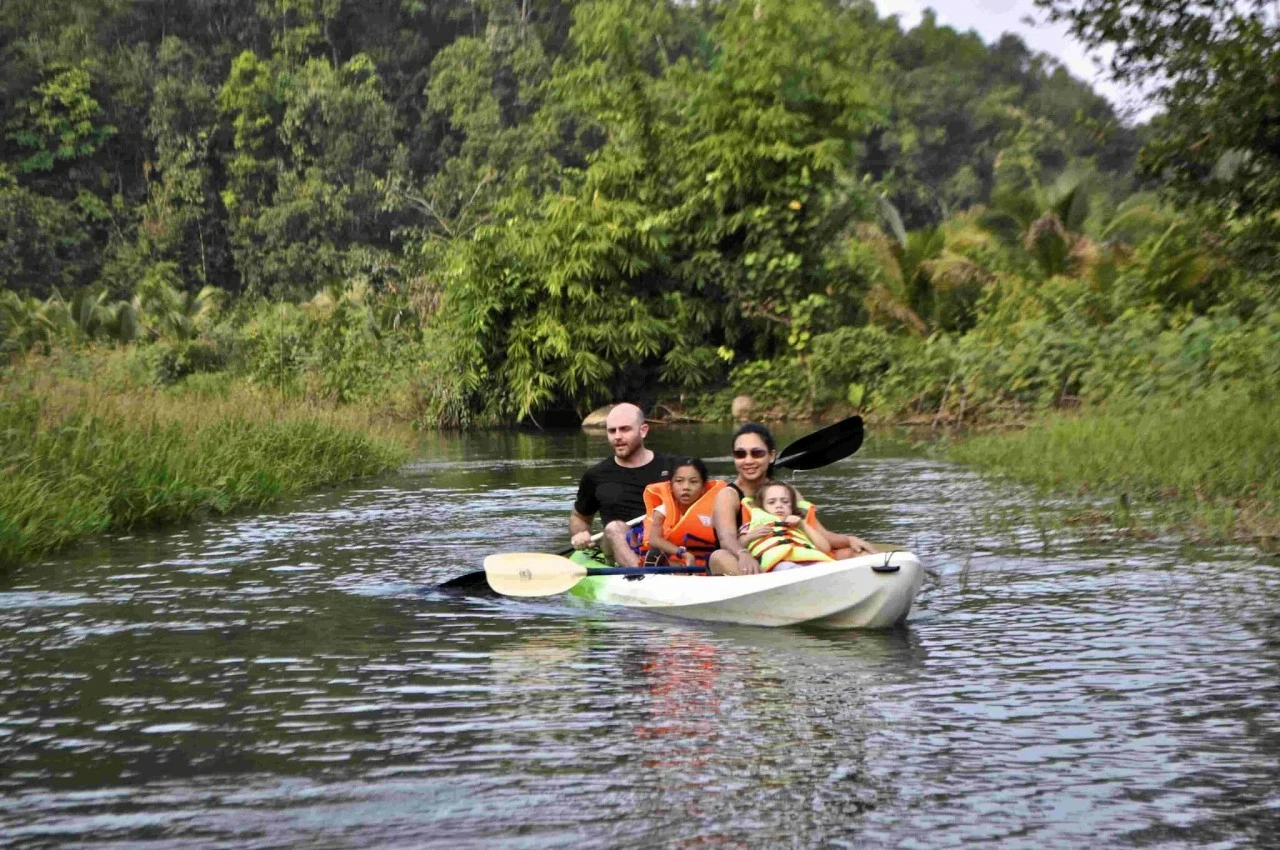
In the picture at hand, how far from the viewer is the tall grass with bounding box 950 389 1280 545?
11.3 meters

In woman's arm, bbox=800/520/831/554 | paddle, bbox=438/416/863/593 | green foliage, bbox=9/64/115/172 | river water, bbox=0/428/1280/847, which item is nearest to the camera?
river water, bbox=0/428/1280/847

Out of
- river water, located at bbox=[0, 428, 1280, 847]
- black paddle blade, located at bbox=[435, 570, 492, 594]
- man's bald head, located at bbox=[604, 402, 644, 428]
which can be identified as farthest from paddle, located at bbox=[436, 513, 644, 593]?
man's bald head, located at bbox=[604, 402, 644, 428]

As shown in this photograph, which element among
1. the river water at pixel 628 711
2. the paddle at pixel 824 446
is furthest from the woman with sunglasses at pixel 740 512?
the paddle at pixel 824 446

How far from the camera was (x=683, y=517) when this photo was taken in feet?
30.4

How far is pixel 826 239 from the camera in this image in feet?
99.9

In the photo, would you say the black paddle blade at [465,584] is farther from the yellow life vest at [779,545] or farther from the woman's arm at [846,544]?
the woman's arm at [846,544]

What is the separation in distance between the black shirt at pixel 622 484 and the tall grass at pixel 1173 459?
3.53 m

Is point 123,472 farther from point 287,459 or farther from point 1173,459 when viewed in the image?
point 1173,459

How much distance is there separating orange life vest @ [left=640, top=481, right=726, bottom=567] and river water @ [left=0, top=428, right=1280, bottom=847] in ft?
1.89

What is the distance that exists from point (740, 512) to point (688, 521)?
384 millimetres

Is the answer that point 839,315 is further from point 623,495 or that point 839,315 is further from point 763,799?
point 763,799

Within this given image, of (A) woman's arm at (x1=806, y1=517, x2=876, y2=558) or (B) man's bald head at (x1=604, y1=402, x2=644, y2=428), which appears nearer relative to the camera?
(A) woman's arm at (x1=806, y1=517, x2=876, y2=558)

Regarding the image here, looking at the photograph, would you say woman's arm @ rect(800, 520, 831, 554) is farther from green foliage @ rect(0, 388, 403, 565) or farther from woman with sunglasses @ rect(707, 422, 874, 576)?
green foliage @ rect(0, 388, 403, 565)

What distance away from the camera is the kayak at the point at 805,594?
7.79m
